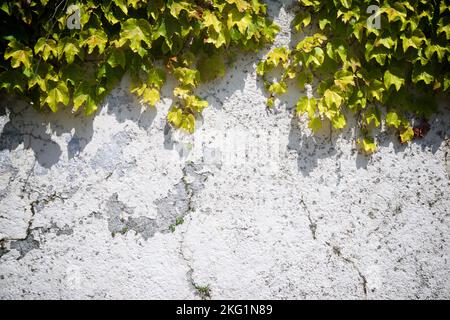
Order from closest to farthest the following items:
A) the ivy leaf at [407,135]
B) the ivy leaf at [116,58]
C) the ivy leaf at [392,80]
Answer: the ivy leaf at [116,58], the ivy leaf at [392,80], the ivy leaf at [407,135]

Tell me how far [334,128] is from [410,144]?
18.5 inches

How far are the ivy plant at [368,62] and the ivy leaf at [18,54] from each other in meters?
1.22

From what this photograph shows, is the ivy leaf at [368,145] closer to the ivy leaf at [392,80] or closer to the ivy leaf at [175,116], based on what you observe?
the ivy leaf at [392,80]

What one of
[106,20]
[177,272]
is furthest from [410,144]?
[106,20]

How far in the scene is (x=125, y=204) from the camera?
1.92m

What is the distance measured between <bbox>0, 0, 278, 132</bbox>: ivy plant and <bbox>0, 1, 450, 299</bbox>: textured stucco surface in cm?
10

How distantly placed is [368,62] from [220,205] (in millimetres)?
1177

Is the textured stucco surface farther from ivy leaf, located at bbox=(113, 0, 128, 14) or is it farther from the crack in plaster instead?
ivy leaf, located at bbox=(113, 0, 128, 14)

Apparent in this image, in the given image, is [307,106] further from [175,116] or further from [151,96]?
[151,96]

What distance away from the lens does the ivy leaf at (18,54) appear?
1.69 meters

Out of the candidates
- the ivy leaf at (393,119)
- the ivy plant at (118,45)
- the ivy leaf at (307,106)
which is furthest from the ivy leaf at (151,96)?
the ivy leaf at (393,119)

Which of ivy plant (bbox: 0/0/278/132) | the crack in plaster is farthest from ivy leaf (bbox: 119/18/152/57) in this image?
the crack in plaster

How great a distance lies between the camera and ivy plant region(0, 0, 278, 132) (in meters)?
1.74

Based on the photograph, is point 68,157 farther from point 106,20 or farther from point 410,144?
point 410,144
